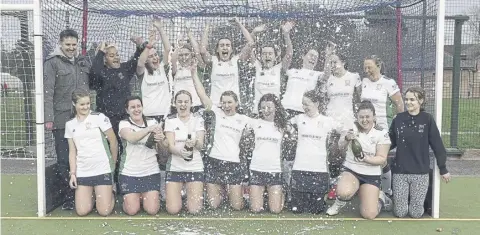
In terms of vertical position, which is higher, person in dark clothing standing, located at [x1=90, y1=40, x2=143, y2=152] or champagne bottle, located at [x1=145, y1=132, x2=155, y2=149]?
person in dark clothing standing, located at [x1=90, y1=40, x2=143, y2=152]

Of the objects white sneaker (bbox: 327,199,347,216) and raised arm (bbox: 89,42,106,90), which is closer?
white sneaker (bbox: 327,199,347,216)

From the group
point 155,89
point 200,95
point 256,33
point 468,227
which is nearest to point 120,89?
point 155,89

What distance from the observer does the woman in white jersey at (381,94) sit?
605cm

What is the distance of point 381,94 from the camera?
6.06m

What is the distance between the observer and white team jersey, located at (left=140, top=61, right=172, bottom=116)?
623 cm

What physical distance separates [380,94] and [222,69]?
1.64 m

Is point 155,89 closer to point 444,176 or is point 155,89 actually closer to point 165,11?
point 165,11

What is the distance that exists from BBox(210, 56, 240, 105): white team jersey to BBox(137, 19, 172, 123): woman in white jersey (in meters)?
0.48

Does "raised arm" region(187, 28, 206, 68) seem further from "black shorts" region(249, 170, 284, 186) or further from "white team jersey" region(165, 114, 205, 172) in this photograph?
"black shorts" region(249, 170, 284, 186)

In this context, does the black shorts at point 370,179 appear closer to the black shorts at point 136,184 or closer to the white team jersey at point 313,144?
the white team jersey at point 313,144

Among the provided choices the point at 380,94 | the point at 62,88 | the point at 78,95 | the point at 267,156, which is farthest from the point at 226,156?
the point at 62,88

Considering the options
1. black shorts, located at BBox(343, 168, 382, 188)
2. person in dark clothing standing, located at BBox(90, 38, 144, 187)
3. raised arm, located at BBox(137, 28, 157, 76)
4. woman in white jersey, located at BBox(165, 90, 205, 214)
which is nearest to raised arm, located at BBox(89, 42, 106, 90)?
person in dark clothing standing, located at BBox(90, 38, 144, 187)

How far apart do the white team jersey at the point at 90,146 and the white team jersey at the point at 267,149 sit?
1420 mm

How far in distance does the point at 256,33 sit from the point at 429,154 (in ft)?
7.63
